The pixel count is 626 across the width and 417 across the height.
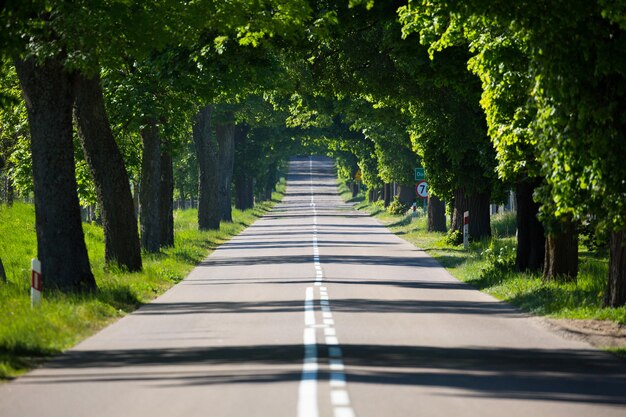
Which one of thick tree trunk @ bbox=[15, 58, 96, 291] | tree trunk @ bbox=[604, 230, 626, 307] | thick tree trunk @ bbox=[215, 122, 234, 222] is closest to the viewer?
tree trunk @ bbox=[604, 230, 626, 307]

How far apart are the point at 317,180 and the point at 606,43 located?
176223mm

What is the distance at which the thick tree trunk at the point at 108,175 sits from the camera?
94.9ft

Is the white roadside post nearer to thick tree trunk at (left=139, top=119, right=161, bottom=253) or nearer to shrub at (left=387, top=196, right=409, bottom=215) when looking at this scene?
thick tree trunk at (left=139, top=119, right=161, bottom=253)

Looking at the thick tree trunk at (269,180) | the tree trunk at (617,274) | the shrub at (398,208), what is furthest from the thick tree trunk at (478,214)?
the thick tree trunk at (269,180)

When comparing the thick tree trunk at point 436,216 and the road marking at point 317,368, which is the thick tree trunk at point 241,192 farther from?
the road marking at point 317,368

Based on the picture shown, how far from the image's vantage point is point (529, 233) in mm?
28906

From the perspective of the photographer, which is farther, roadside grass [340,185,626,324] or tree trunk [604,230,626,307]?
roadside grass [340,185,626,324]

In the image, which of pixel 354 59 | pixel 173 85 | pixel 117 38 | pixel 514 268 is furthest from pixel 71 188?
pixel 354 59

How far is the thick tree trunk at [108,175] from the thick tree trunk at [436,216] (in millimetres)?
26753

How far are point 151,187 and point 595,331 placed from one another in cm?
2201

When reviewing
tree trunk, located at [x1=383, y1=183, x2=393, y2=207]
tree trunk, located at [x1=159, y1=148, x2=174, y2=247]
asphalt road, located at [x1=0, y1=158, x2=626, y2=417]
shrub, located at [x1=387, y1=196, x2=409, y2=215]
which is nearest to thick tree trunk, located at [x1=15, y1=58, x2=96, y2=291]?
asphalt road, located at [x1=0, y1=158, x2=626, y2=417]

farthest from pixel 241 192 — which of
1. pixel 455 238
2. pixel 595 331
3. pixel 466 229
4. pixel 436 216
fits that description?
pixel 595 331

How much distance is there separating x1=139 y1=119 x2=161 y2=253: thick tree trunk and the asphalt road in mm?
10965

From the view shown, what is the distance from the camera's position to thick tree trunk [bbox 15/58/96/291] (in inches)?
922
